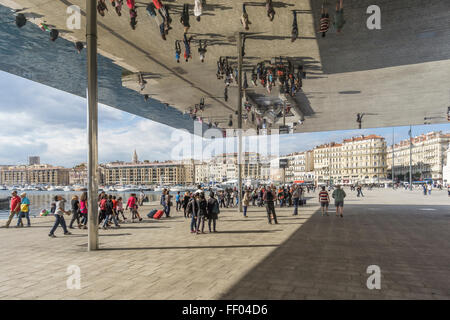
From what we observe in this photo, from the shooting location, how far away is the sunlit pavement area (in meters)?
4.32

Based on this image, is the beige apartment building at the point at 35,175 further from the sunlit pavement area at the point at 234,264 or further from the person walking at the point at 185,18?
the person walking at the point at 185,18

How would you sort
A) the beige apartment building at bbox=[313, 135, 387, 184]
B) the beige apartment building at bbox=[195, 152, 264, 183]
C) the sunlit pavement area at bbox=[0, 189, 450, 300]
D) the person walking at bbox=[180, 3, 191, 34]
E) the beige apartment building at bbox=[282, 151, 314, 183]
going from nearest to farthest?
the sunlit pavement area at bbox=[0, 189, 450, 300]
the person walking at bbox=[180, 3, 191, 34]
the beige apartment building at bbox=[313, 135, 387, 184]
the beige apartment building at bbox=[282, 151, 314, 183]
the beige apartment building at bbox=[195, 152, 264, 183]

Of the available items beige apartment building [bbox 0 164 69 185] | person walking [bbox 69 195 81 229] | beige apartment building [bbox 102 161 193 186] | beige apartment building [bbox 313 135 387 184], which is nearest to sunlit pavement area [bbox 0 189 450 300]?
person walking [bbox 69 195 81 229]

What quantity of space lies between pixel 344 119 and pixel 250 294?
25865 mm

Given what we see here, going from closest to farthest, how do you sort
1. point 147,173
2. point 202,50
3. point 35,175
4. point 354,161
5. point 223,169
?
1. point 202,50
2. point 354,161
3. point 223,169
4. point 35,175
5. point 147,173

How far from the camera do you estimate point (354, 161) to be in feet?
403

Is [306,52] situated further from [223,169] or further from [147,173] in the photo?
[147,173]

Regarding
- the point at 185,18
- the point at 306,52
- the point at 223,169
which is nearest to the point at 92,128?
the point at 185,18

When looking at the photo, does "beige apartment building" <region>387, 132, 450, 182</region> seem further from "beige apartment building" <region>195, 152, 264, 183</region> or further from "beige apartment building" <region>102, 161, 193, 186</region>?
"beige apartment building" <region>102, 161, 193, 186</region>

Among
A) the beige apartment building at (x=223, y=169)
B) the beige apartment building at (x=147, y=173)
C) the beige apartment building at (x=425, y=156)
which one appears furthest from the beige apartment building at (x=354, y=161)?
the beige apartment building at (x=147, y=173)

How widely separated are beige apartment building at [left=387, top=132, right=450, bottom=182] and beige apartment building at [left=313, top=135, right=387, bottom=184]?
11534mm

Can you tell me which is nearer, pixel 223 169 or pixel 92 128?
pixel 92 128

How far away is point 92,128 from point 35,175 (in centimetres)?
19508

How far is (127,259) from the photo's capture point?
20.5 feet
